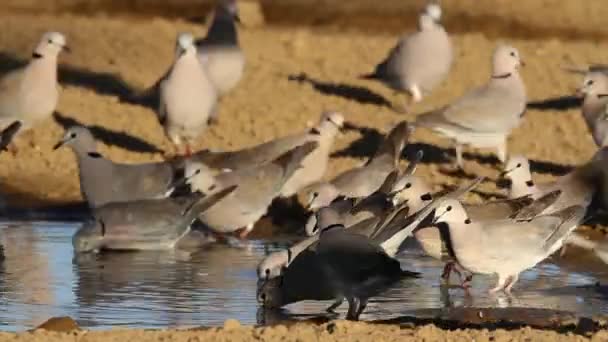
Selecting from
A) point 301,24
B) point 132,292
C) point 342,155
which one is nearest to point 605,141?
point 342,155

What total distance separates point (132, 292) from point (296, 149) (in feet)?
10.1

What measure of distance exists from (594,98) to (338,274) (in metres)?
6.07

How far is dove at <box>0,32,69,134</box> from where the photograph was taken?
46.2ft

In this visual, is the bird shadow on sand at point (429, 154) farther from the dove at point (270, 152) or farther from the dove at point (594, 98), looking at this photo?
the dove at point (270, 152)

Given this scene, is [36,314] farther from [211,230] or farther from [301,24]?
[301,24]

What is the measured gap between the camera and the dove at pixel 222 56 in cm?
1529

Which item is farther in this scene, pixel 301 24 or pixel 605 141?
pixel 301 24

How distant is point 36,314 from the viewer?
29.3ft

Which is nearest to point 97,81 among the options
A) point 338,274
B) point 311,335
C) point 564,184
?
point 564,184

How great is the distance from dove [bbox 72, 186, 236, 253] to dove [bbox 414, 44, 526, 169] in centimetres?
247

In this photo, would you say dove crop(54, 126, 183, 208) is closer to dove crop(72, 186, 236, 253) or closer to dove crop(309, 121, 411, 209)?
dove crop(72, 186, 236, 253)

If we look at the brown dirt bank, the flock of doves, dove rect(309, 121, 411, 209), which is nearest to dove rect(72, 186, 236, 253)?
the flock of doves

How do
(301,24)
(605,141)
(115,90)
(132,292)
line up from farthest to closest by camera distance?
(301,24) < (115,90) < (605,141) < (132,292)

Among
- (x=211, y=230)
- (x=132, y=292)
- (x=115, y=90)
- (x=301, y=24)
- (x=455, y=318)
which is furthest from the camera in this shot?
(x=301, y=24)
